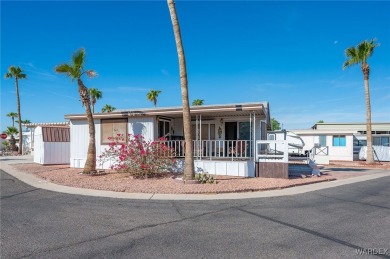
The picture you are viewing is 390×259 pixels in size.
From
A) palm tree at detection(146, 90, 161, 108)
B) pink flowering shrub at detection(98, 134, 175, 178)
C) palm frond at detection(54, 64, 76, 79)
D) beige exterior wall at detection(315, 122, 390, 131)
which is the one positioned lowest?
pink flowering shrub at detection(98, 134, 175, 178)

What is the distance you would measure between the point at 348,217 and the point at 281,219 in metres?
1.61

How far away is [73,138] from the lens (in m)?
16.1

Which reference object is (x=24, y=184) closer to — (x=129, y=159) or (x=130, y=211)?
(x=129, y=159)

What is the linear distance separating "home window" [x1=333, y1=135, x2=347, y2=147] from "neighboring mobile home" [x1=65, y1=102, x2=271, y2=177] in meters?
13.6

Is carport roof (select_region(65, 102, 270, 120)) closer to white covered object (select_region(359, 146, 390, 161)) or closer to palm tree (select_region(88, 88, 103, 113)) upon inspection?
white covered object (select_region(359, 146, 390, 161))

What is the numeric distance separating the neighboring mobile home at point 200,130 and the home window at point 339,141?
13618mm

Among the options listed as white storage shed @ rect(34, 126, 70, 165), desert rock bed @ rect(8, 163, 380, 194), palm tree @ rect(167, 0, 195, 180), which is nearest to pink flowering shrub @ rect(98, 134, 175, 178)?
desert rock bed @ rect(8, 163, 380, 194)

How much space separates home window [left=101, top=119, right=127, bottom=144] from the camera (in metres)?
14.9

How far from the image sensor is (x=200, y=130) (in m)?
13.8

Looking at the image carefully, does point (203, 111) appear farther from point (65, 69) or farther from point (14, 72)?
point (14, 72)

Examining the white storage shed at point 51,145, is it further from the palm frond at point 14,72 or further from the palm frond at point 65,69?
the palm frond at point 14,72

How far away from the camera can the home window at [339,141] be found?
88.5ft

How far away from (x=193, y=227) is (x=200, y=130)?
826 centimetres

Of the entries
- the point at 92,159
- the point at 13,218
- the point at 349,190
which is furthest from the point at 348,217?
the point at 92,159
